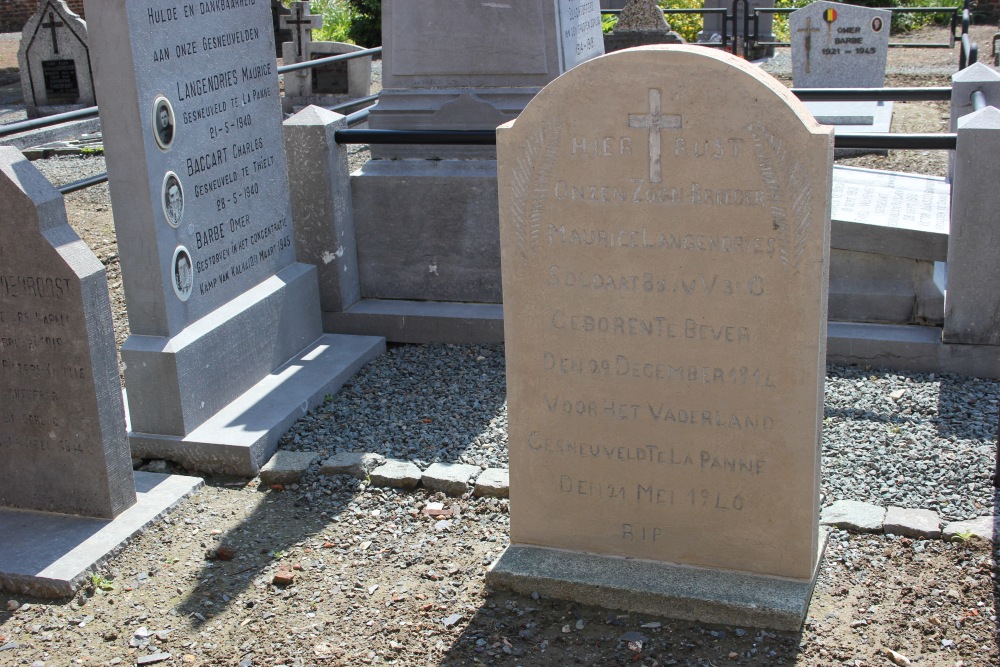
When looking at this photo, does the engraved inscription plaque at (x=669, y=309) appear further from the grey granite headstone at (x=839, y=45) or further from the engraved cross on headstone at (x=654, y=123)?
the grey granite headstone at (x=839, y=45)

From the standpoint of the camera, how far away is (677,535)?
3.48m

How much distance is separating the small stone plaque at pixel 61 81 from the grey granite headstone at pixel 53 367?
12.5 m

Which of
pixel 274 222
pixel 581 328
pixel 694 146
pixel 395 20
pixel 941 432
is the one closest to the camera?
pixel 694 146

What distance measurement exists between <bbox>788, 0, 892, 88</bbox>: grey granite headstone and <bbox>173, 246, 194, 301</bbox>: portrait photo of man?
1012 cm

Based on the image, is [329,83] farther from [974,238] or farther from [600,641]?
[600,641]

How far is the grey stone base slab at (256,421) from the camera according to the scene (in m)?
4.57

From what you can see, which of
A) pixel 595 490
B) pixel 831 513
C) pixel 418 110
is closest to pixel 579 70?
pixel 595 490

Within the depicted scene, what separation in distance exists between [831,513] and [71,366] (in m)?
2.88

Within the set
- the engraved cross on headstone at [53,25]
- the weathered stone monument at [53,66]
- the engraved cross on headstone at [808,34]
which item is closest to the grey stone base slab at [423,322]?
the engraved cross on headstone at [808,34]

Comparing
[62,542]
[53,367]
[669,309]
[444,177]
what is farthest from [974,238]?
[62,542]

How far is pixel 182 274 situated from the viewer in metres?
4.68

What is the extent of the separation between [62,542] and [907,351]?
3980mm

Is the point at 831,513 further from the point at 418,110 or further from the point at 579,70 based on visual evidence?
the point at 418,110

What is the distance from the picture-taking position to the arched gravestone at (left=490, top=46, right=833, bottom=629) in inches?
122
